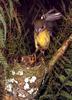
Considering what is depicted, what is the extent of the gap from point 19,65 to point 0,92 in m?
0.18

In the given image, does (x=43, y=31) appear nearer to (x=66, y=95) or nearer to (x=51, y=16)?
(x=51, y=16)

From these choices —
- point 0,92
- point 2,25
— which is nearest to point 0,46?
point 2,25

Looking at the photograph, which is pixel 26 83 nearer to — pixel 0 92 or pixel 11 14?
pixel 0 92

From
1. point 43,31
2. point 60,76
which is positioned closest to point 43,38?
point 43,31

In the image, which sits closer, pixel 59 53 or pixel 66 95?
pixel 59 53

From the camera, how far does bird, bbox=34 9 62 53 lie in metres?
1.25

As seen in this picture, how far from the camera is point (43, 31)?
1.25 m

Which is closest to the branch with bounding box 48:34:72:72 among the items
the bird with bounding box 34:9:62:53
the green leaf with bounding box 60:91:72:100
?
the bird with bounding box 34:9:62:53

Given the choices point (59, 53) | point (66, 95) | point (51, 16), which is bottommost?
point (66, 95)

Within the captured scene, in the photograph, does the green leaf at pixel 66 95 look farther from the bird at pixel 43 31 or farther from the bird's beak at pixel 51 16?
the bird's beak at pixel 51 16

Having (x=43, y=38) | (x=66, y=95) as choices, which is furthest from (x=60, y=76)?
(x=43, y=38)

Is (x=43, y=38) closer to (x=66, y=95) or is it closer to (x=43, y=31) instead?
(x=43, y=31)

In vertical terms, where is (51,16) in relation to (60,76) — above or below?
above

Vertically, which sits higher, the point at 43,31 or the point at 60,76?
the point at 43,31
